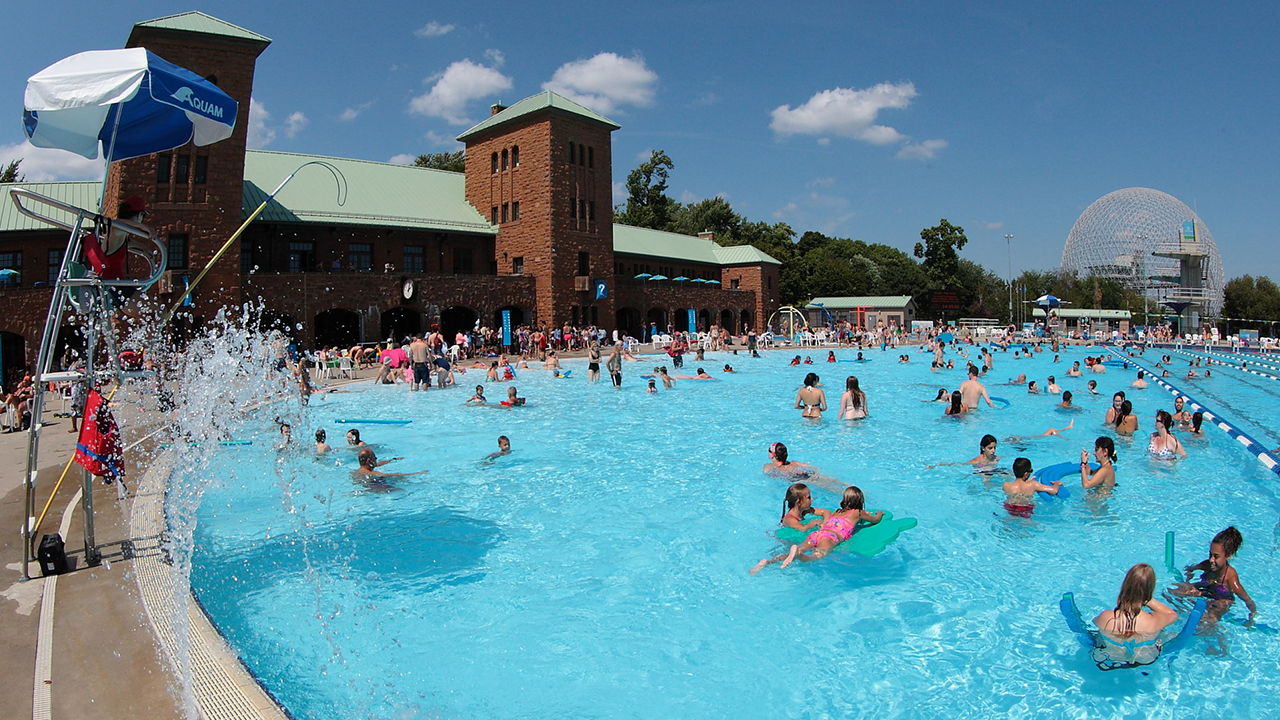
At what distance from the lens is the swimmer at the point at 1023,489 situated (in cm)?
897

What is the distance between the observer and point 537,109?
121 ft

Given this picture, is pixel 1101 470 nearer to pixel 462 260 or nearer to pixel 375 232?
pixel 375 232

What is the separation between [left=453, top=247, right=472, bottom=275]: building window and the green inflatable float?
32.5 metres

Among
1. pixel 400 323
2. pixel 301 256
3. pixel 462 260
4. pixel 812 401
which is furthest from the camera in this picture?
pixel 462 260

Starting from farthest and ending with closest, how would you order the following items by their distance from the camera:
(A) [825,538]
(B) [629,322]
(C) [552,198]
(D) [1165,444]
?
(B) [629,322], (C) [552,198], (D) [1165,444], (A) [825,538]

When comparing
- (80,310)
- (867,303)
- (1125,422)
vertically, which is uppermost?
(867,303)

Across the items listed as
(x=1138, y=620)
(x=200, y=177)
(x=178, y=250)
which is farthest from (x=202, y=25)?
(x=1138, y=620)

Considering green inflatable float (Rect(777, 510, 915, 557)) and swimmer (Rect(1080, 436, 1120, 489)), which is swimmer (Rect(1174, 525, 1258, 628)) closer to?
green inflatable float (Rect(777, 510, 915, 557))

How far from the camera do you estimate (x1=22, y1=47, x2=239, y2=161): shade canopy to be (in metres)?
5.32

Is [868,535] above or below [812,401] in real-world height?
below

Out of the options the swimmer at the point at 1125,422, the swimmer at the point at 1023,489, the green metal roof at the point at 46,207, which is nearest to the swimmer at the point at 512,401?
the swimmer at the point at 1023,489

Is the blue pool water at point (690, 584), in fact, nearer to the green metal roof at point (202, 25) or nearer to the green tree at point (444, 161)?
the green metal roof at point (202, 25)

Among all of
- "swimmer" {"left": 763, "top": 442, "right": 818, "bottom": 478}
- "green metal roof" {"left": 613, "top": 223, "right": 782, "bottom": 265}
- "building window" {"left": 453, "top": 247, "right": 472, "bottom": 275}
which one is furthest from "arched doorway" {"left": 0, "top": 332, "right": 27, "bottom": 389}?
"green metal roof" {"left": 613, "top": 223, "right": 782, "bottom": 265}

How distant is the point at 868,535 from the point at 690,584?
6.75 ft
